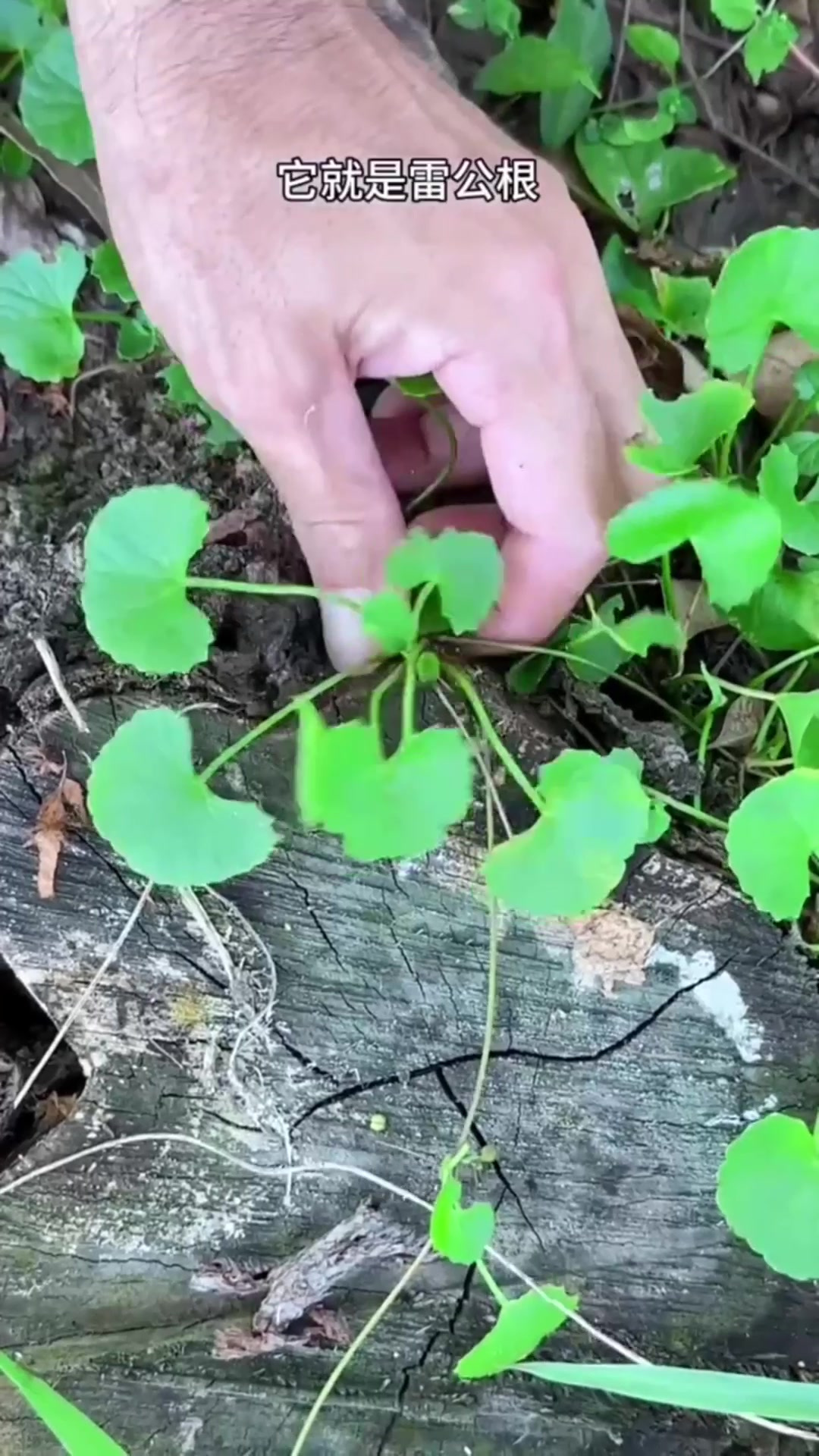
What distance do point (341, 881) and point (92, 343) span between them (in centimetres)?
73

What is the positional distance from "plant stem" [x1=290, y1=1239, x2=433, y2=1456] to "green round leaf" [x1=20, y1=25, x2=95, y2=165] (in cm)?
109

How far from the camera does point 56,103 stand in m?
1.24

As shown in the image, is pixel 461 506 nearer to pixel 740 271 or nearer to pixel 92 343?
pixel 740 271

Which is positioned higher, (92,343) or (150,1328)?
(92,343)

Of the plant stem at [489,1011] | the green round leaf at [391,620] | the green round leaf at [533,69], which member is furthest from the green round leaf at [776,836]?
the green round leaf at [533,69]

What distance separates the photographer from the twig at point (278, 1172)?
38.6 inches

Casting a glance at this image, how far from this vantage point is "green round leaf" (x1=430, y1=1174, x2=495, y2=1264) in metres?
0.88

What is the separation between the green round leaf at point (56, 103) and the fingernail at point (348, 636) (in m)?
0.56

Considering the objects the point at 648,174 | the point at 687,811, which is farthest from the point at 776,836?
the point at 648,174

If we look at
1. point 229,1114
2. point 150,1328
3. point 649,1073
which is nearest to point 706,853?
point 649,1073

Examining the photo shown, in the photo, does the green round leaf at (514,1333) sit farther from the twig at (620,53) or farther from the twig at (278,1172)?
the twig at (620,53)

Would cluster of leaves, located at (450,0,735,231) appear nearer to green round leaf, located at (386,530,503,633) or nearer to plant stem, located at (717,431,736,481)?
plant stem, located at (717,431,736,481)

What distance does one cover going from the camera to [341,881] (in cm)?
101

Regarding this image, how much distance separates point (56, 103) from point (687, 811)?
92cm
